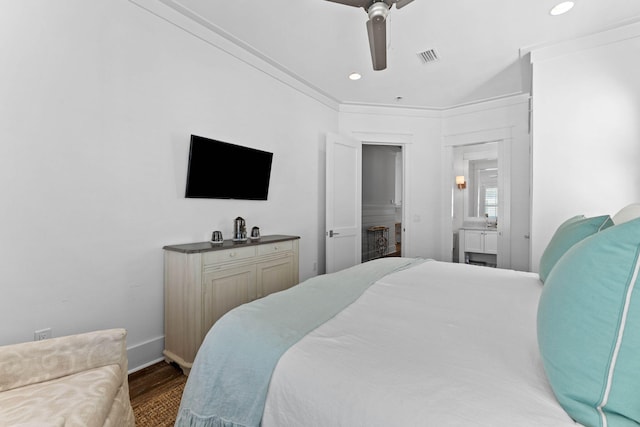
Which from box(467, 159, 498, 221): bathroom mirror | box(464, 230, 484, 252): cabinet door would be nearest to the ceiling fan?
box(464, 230, 484, 252): cabinet door

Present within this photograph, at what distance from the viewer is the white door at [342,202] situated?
12.9ft

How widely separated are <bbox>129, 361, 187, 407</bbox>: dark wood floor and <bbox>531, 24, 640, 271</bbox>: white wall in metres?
3.42

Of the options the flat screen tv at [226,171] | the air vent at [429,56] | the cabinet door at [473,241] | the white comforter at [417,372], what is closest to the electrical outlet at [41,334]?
the flat screen tv at [226,171]

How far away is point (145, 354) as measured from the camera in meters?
2.28

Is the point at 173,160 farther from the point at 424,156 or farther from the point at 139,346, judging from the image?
the point at 424,156

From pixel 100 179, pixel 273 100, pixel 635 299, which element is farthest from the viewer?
pixel 273 100

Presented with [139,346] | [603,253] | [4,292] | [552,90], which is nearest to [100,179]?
[4,292]

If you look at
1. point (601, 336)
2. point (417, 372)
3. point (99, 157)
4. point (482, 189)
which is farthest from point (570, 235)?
point (482, 189)

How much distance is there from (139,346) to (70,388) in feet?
3.87

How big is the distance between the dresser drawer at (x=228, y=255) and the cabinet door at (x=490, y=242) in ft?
15.1

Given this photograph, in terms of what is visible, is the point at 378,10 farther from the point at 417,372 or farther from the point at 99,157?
the point at 99,157

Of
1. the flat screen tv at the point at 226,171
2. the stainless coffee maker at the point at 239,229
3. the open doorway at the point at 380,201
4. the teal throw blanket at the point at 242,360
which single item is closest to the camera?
the teal throw blanket at the point at 242,360

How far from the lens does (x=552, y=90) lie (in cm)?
288

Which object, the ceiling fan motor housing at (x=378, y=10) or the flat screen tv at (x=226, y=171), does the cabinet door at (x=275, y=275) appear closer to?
the flat screen tv at (x=226, y=171)
